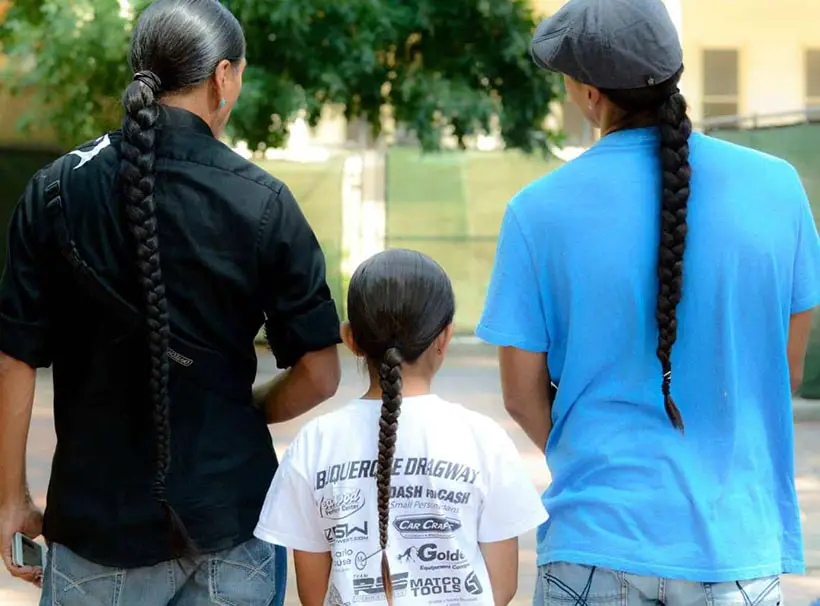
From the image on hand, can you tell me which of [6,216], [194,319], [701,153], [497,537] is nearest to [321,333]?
[194,319]

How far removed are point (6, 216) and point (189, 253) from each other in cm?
1374

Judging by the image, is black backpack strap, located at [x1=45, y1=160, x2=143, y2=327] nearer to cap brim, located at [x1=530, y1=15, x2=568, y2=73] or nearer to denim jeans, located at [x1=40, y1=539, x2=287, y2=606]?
denim jeans, located at [x1=40, y1=539, x2=287, y2=606]

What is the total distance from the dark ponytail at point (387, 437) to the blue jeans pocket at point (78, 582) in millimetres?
469

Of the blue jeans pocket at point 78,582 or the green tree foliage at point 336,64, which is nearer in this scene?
the blue jeans pocket at point 78,582

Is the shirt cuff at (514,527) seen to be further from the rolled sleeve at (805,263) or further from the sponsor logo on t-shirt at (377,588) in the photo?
the rolled sleeve at (805,263)

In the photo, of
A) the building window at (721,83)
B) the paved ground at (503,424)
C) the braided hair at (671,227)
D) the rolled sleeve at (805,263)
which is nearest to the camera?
the braided hair at (671,227)

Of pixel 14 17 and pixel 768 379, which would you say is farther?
pixel 14 17

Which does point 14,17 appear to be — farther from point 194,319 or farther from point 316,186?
point 194,319

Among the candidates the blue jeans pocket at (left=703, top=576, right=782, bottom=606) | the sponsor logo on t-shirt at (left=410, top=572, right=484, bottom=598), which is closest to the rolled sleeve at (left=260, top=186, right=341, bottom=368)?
the sponsor logo on t-shirt at (left=410, top=572, right=484, bottom=598)

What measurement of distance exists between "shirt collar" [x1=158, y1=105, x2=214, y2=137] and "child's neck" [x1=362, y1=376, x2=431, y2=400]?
1.76 ft

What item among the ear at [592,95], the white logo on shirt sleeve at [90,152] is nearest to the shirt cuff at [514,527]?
the ear at [592,95]

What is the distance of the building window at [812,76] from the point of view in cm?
2344

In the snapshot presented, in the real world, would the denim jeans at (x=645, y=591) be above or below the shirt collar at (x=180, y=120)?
below

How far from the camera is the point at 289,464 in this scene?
2.45 m
